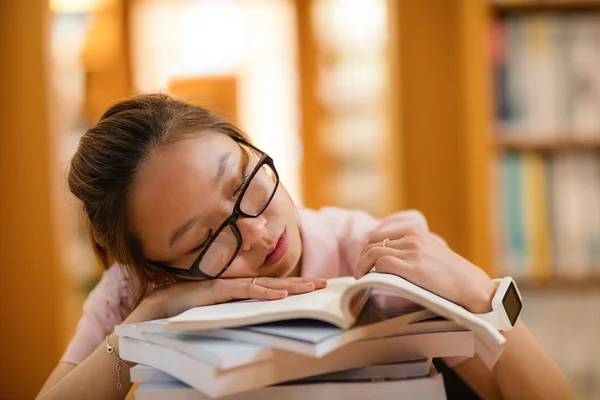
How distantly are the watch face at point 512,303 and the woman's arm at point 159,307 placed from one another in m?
0.20

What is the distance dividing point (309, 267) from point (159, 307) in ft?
0.80

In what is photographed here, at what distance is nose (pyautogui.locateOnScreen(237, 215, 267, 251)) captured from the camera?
772 mm

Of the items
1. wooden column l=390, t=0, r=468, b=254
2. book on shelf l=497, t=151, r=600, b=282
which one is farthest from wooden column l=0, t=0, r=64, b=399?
book on shelf l=497, t=151, r=600, b=282

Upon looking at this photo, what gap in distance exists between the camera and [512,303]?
66cm

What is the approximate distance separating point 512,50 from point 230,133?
1.46 m

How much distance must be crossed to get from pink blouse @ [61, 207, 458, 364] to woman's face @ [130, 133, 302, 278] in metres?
0.12

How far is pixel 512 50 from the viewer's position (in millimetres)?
2002

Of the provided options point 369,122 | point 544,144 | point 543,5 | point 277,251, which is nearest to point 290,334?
point 277,251

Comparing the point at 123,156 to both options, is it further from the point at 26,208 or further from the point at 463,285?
the point at 26,208

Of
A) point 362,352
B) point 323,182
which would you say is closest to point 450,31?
point 323,182

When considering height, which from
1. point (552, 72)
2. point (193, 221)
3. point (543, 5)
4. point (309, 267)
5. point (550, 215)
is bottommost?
point (550, 215)

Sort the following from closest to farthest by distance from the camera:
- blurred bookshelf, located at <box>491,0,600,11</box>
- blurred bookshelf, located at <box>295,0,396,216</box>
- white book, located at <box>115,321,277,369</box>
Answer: white book, located at <box>115,321,277,369</box> < blurred bookshelf, located at <box>491,0,600,11</box> < blurred bookshelf, located at <box>295,0,396,216</box>

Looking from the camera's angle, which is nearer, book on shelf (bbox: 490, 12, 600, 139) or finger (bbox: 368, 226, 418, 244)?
finger (bbox: 368, 226, 418, 244)

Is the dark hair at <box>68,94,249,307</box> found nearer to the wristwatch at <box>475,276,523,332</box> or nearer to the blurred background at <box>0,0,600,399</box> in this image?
the blurred background at <box>0,0,600,399</box>
